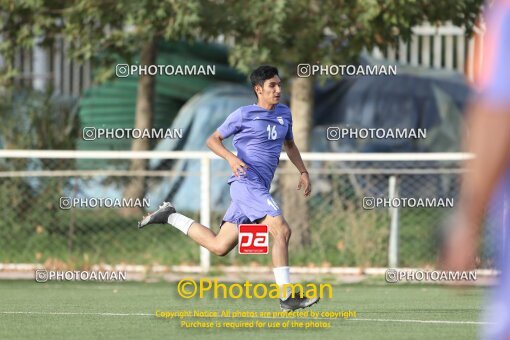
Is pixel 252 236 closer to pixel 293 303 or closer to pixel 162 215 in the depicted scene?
pixel 293 303

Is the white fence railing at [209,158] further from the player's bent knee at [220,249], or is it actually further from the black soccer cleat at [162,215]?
the player's bent knee at [220,249]

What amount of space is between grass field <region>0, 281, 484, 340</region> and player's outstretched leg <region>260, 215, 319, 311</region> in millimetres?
316

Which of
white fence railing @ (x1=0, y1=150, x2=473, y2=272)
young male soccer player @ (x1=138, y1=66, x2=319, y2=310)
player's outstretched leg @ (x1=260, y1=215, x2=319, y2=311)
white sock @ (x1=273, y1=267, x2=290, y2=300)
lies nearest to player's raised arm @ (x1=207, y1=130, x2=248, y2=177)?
young male soccer player @ (x1=138, y1=66, x2=319, y2=310)

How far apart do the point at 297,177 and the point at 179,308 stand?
200 inches

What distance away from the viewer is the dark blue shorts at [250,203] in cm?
978

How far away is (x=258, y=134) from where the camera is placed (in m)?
9.98

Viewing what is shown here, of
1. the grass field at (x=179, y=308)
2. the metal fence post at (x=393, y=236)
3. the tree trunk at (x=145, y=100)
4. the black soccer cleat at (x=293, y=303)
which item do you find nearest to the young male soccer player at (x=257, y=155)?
the black soccer cleat at (x=293, y=303)

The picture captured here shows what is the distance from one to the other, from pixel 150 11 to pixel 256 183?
5346mm

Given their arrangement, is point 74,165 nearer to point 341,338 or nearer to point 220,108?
point 220,108

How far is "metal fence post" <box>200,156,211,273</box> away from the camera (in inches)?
587

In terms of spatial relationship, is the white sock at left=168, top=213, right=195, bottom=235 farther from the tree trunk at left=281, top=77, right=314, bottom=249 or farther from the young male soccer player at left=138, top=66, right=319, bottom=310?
the tree trunk at left=281, top=77, right=314, bottom=249

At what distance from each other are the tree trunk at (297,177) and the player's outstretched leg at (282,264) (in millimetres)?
5653

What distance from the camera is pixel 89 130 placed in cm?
1703

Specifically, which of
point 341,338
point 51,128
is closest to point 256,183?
point 341,338
